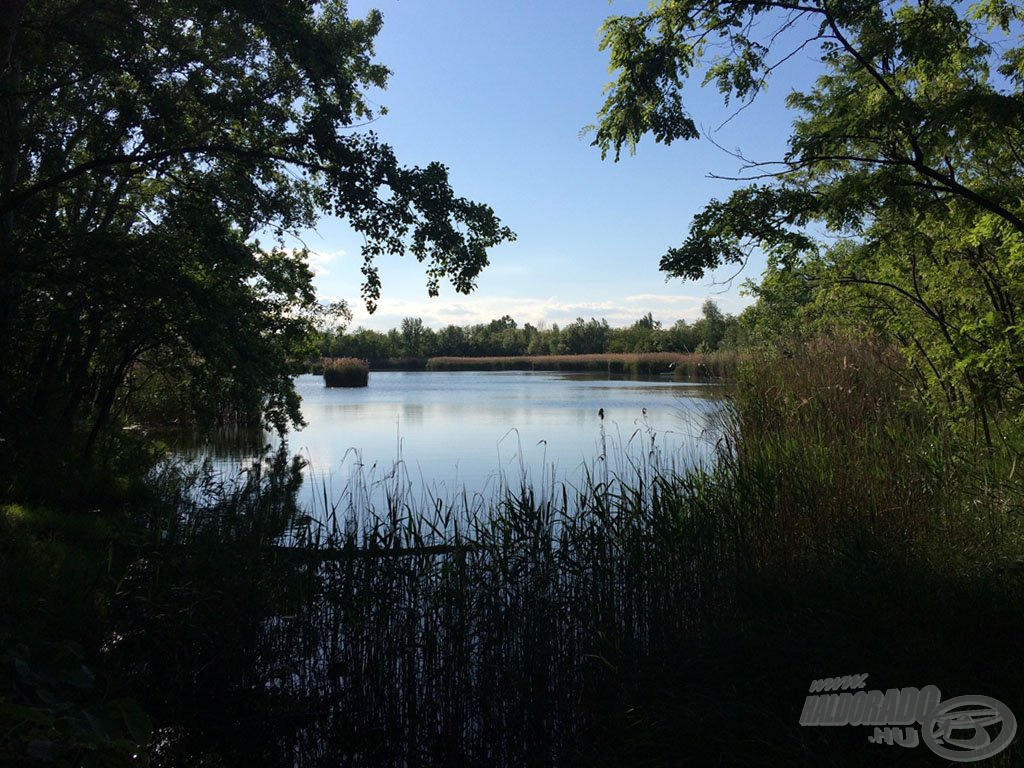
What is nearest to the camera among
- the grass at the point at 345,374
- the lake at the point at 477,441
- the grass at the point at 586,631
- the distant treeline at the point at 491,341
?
the grass at the point at 586,631

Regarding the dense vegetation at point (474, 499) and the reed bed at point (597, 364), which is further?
the reed bed at point (597, 364)

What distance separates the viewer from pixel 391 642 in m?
4.73

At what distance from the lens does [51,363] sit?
8.49 m

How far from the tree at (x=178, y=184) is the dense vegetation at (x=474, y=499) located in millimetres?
49

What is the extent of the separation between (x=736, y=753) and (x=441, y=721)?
6.38ft

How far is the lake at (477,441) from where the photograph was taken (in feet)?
32.1

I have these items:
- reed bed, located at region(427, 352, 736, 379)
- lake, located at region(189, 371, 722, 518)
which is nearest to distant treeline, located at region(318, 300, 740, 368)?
reed bed, located at region(427, 352, 736, 379)

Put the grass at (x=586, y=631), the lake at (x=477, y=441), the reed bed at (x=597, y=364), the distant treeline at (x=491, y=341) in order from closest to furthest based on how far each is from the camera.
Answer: the grass at (x=586, y=631) < the lake at (x=477, y=441) < the reed bed at (x=597, y=364) < the distant treeline at (x=491, y=341)

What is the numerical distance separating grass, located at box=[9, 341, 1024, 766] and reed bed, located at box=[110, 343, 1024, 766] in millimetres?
16

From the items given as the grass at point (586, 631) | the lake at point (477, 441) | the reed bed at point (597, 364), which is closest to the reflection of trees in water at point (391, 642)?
the grass at point (586, 631)

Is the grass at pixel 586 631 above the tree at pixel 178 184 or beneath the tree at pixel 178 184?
beneath

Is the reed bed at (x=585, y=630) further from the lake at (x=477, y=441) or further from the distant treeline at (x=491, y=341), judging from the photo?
the distant treeline at (x=491, y=341)

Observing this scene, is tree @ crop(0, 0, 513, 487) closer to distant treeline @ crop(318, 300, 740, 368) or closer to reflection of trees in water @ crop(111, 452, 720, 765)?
reflection of trees in water @ crop(111, 452, 720, 765)

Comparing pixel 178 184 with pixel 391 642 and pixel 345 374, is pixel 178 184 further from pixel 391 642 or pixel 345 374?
pixel 345 374
